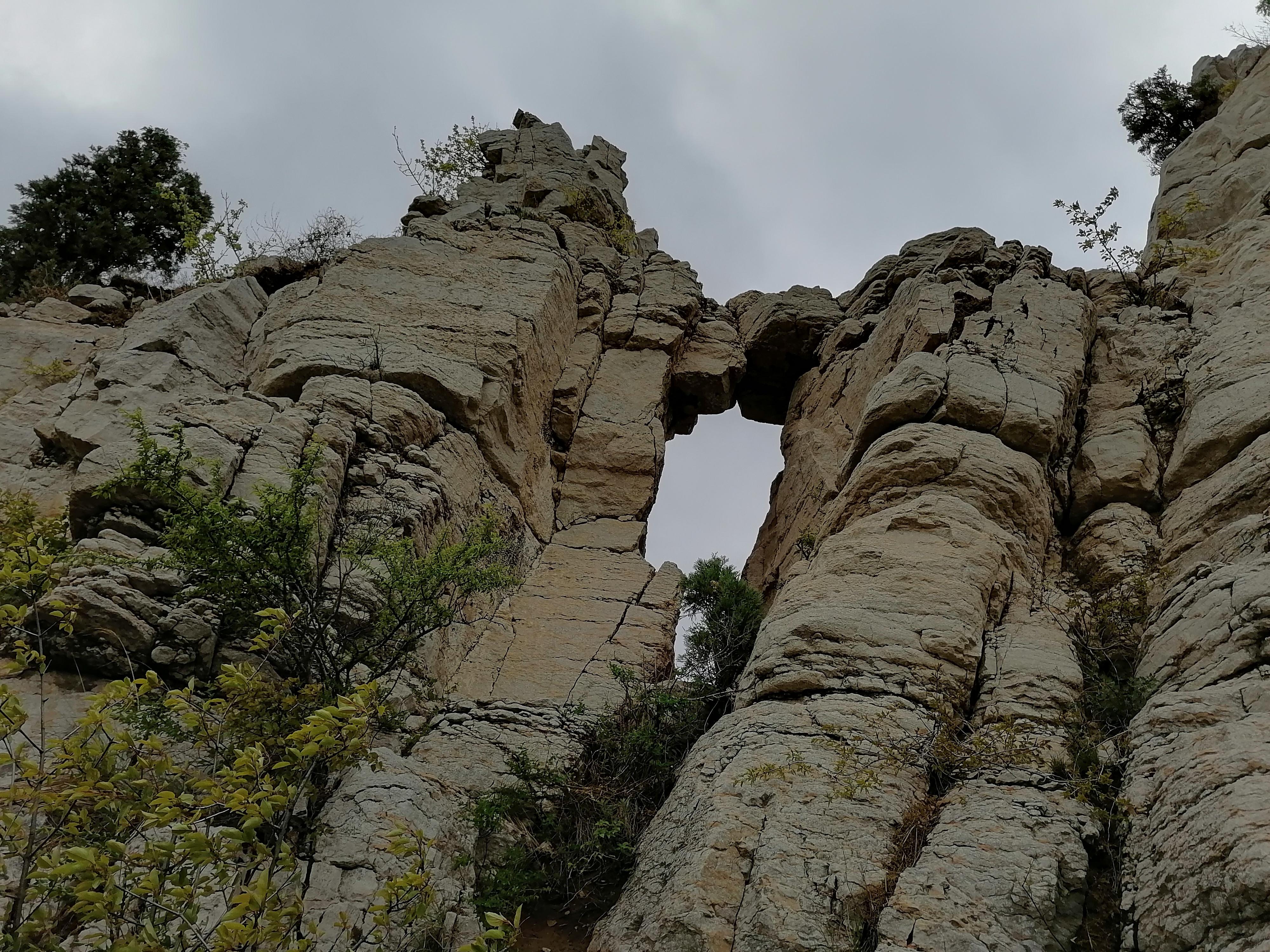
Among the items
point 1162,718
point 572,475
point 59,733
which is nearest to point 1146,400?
point 1162,718

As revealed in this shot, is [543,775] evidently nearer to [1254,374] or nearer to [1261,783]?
[1261,783]

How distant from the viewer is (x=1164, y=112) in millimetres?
23906

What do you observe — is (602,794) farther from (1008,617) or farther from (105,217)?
(105,217)

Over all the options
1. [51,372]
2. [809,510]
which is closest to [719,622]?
[809,510]

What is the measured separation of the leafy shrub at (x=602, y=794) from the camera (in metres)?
8.28

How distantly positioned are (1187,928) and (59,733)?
808cm

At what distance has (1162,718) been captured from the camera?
7188mm

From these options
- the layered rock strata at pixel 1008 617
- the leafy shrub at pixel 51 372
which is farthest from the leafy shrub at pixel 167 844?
the leafy shrub at pixel 51 372

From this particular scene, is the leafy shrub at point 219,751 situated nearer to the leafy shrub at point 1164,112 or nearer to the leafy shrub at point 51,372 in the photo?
the leafy shrub at point 51,372

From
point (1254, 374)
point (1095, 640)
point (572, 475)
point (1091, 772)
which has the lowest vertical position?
point (1091, 772)

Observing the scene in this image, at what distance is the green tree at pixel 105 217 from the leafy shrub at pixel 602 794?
1424 cm

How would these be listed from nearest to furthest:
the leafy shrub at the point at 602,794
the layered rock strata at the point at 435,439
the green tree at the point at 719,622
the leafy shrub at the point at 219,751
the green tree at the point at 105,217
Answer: the leafy shrub at the point at 219,751, the leafy shrub at the point at 602,794, the layered rock strata at the point at 435,439, the green tree at the point at 719,622, the green tree at the point at 105,217

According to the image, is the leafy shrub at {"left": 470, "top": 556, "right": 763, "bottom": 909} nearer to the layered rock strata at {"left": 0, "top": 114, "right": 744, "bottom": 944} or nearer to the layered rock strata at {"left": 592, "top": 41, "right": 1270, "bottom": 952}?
the layered rock strata at {"left": 0, "top": 114, "right": 744, "bottom": 944}

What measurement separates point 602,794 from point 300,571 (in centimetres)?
352
